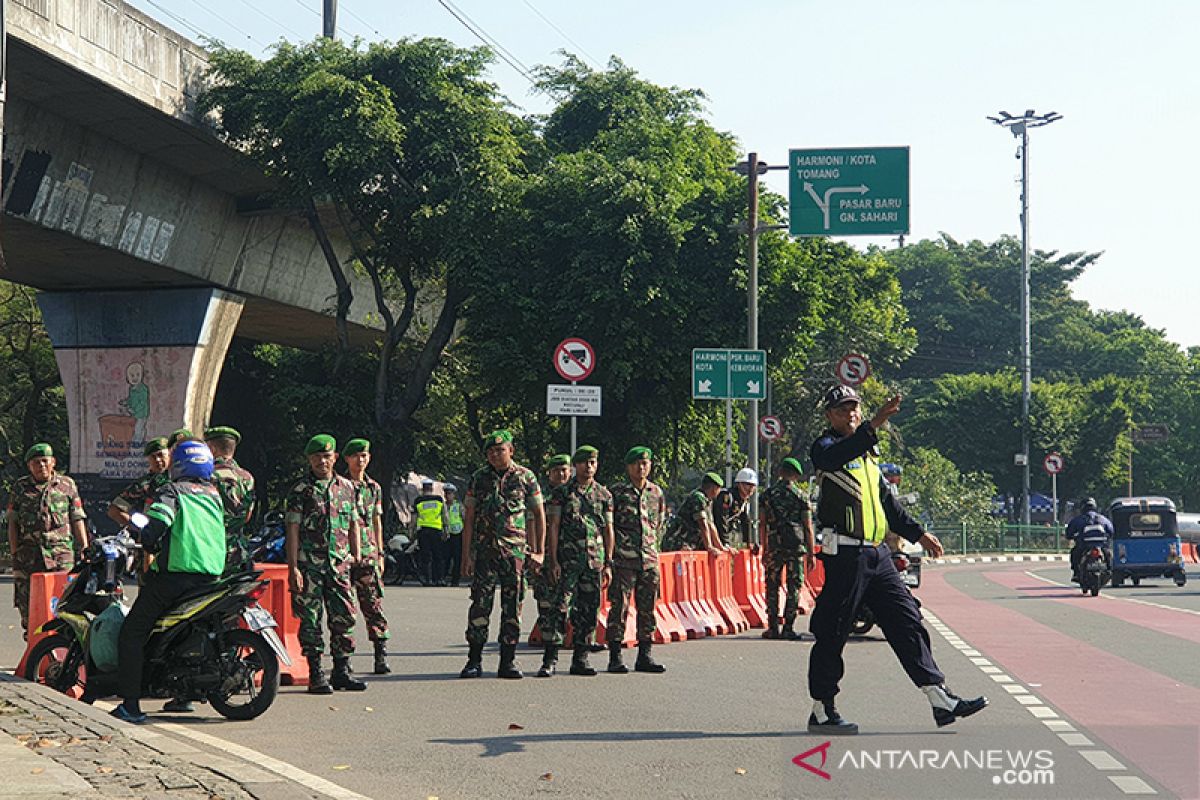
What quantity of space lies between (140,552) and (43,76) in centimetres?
1522

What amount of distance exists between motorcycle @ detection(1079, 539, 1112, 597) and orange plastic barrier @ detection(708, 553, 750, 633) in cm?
1104

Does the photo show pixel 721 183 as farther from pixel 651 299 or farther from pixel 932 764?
pixel 932 764

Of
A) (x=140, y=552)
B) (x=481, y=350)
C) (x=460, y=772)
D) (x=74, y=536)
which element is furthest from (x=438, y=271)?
(x=460, y=772)

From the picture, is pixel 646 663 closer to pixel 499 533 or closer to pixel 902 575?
pixel 499 533

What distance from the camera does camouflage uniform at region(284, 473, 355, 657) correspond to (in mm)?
11812

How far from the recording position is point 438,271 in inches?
1337

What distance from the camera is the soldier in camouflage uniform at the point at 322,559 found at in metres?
11.8

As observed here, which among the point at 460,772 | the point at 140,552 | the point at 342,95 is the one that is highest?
the point at 342,95

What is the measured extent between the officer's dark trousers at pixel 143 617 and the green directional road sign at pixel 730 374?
57.0 feet

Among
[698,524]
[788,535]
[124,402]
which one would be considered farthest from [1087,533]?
[124,402]

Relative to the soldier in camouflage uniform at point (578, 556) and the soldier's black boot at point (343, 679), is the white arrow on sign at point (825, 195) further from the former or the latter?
the soldier's black boot at point (343, 679)

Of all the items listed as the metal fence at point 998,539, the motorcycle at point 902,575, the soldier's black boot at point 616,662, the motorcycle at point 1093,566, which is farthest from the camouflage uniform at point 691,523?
the metal fence at point 998,539

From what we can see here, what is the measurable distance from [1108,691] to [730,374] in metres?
15.3

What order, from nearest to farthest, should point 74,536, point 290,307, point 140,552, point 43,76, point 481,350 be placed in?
point 140,552 → point 74,536 → point 43,76 → point 481,350 → point 290,307
